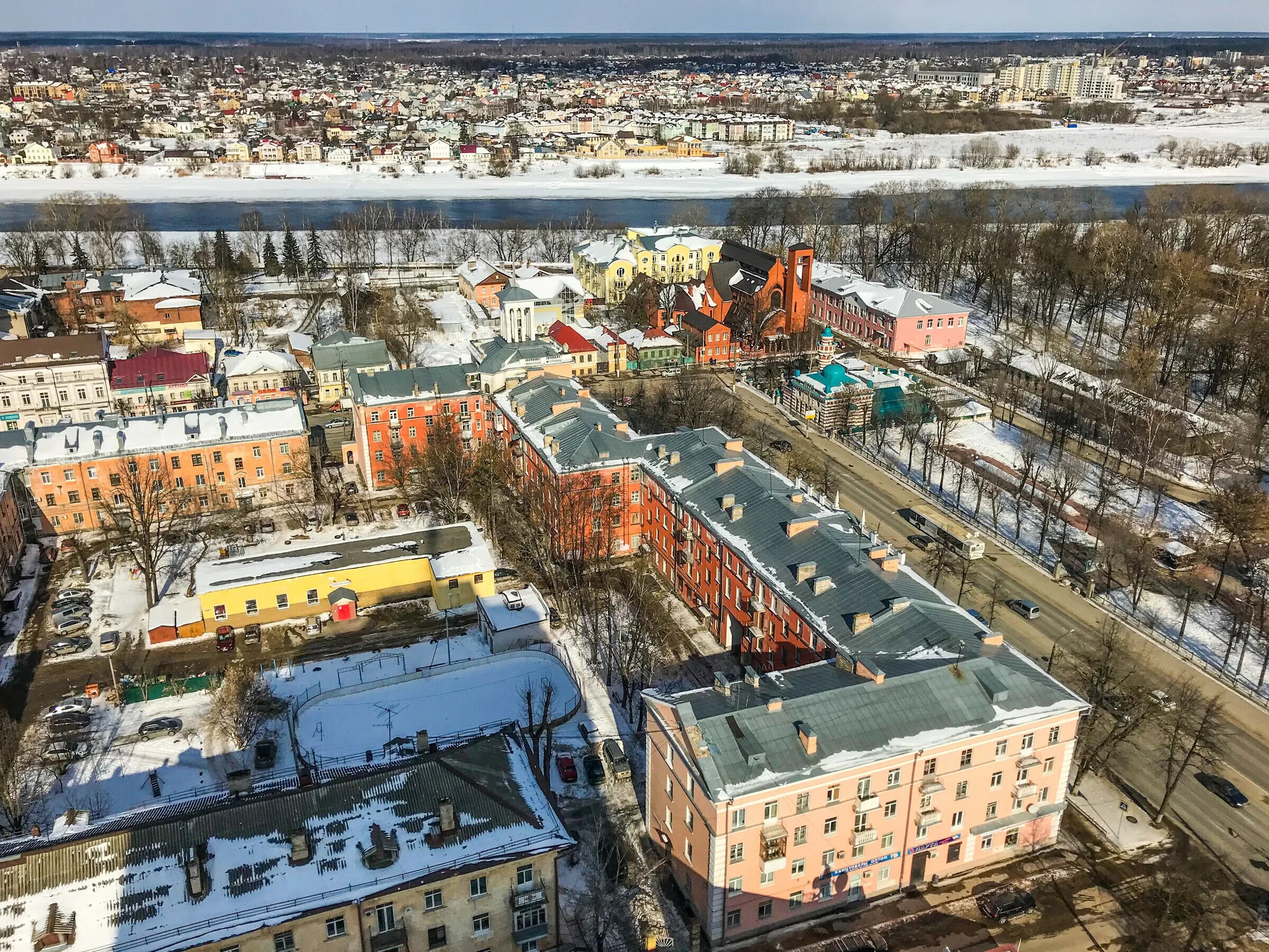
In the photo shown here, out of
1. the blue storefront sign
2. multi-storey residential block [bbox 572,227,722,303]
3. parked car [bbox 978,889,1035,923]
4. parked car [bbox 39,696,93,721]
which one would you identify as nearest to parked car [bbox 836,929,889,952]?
the blue storefront sign

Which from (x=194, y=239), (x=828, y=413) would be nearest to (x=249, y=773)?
(x=828, y=413)

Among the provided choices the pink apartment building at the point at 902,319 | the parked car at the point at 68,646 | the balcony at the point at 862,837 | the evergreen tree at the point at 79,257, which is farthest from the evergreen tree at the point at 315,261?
the balcony at the point at 862,837

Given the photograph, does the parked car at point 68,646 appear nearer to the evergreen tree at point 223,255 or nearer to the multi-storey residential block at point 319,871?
the multi-storey residential block at point 319,871

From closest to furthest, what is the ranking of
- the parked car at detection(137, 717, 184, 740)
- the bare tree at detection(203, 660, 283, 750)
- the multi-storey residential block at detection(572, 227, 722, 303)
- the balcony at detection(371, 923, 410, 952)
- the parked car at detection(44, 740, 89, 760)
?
the balcony at detection(371, 923, 410, 952)
the parked car at detection(44, 740, 89, 760)
the bare tree at detection(203, 660, 283, 750)
the parked car at detection(137, 717, 184, 740)
the multi-storey residential block at detection(572, 227, 722, 303)

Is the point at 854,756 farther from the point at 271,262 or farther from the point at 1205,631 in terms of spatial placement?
the point at 271,262

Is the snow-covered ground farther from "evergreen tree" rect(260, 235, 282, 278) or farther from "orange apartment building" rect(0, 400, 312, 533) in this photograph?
"evergreen tree" rect(260, 235, 282, 278)

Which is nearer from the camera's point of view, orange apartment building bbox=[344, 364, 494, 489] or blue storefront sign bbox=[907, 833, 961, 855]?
blue storefront sign bbox=[907, 833, 961, 855]
